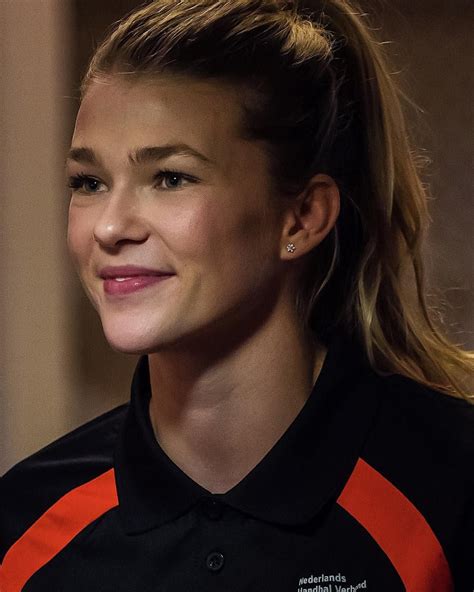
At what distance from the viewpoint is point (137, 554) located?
4.34ft

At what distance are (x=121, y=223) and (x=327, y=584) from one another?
1.26ft

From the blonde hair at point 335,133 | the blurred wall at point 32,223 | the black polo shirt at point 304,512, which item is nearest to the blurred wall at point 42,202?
the blurred wall at point 32,223

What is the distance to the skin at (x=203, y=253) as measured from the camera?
1.22 meters

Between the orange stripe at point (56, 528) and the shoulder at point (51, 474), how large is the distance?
13mm

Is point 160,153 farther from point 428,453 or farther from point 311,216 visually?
point 428,453

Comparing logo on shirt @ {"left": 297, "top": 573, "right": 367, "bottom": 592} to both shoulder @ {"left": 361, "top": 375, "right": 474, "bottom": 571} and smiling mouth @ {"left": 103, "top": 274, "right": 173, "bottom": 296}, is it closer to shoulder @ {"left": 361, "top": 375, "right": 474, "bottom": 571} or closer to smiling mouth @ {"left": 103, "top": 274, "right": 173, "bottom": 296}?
shoulder @ {"left": 361, "top": 375, "right": 474, "bottom": 571}

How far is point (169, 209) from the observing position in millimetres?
1213

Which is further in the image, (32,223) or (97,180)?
(32,223)

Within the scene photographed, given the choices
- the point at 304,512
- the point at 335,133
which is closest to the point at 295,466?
the point at 304,512

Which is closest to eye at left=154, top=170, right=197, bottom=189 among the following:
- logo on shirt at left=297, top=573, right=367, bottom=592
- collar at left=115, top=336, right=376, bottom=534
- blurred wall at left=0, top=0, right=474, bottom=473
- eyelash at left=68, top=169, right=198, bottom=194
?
eyelash at left=68, top=169, right=198, bottom=194

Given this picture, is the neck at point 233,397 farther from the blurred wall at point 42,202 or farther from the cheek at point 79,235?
the blurred wall at point 42,202

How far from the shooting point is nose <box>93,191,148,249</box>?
1212mm

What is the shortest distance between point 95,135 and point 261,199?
0.54ft

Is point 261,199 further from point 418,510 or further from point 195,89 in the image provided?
point 418,510
